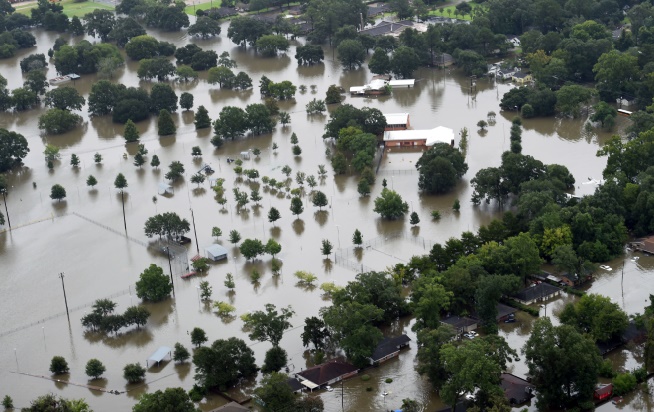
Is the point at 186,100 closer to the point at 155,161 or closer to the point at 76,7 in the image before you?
the point at 155,161

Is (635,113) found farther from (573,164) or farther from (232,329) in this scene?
(232,329)

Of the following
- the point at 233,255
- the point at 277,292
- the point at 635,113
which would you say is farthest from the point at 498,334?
the point at 635,113

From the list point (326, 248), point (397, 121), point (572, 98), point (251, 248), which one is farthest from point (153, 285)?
point (572, 98)

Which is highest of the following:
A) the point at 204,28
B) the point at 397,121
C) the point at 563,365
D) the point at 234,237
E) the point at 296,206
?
the point at 204,28

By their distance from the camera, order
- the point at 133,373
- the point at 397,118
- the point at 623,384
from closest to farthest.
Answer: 1. the point at 623,384
2. the point at 133,373
3. the point at 397,118

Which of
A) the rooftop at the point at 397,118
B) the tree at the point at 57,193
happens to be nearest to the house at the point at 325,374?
the tree at the point at 57,193

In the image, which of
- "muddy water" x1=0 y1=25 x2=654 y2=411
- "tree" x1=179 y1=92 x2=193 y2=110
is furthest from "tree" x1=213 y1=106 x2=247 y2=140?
"tree" x1=179 y1=92 x2=193 y2=110

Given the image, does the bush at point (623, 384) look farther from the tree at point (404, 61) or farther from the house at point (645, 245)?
the tree at point (404, 61)

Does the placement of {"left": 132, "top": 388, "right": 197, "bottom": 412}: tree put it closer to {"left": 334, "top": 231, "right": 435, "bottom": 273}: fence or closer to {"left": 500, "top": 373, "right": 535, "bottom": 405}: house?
{"left": 500, "top": 373, "right": 535, "bottom": 405}: house
